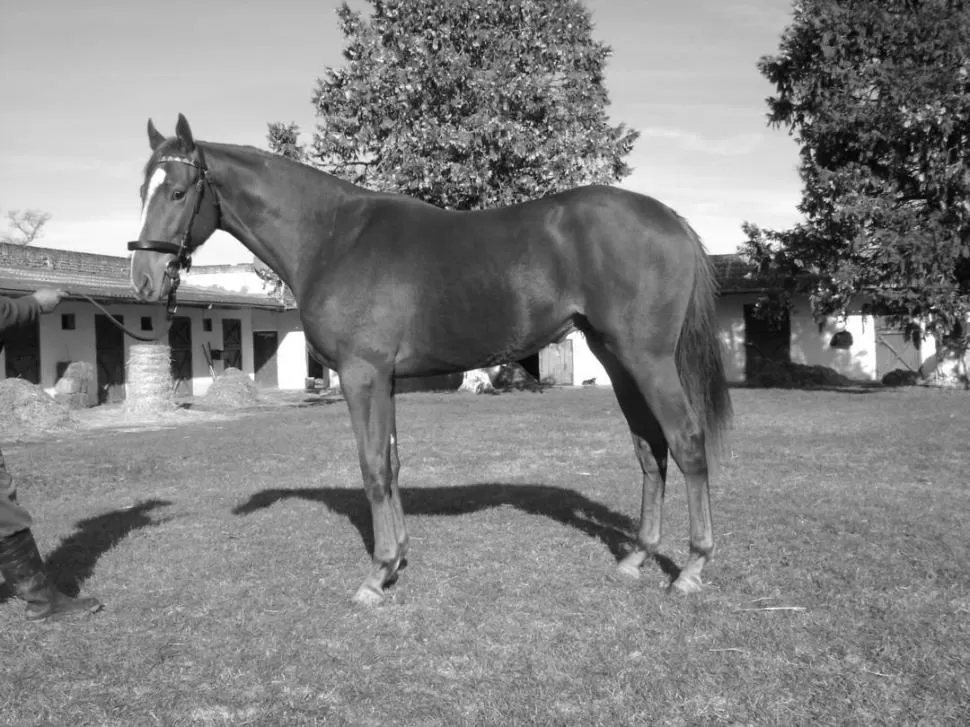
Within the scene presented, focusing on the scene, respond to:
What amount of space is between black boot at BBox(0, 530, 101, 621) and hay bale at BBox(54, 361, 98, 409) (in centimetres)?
1728

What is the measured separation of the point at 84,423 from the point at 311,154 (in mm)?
9170

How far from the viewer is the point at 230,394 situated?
21812mm

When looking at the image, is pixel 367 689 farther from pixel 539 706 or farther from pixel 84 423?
pixel 84 423

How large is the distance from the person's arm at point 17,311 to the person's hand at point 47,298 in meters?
0.02

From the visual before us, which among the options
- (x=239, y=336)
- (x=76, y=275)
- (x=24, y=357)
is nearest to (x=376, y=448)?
(x=24, y=357)

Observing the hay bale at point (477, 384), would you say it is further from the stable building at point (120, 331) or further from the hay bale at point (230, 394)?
the stable building at point (120, 331)

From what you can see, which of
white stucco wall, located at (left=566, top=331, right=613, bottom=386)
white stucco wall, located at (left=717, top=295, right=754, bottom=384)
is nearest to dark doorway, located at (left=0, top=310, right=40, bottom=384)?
white stucco wall, located at (left=566, top=331, right=613, bottom=386)

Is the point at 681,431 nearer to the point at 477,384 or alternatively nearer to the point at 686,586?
the point at 686,586

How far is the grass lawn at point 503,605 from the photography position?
3184mm

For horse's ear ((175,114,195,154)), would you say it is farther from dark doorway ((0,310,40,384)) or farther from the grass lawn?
dark doorway ((0,310,40,384))

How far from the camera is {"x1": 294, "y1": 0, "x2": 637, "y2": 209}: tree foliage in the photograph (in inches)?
794

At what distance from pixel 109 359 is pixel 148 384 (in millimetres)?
6064

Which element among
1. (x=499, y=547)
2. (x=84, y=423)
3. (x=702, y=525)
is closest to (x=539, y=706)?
(x=702, y=525)

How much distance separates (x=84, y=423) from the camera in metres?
17.3
